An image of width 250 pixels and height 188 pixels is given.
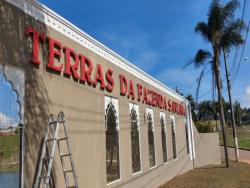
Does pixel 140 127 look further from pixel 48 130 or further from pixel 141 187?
pixel 48 130

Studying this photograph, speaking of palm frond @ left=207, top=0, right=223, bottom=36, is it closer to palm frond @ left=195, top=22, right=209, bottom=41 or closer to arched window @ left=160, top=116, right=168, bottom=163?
palm frond @ left=195, top=22, right=209, bottom=41

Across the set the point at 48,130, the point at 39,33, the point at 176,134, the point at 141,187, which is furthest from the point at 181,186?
the point at 39,33

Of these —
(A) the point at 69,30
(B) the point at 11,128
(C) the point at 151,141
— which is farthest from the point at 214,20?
(B) the point at 11,128

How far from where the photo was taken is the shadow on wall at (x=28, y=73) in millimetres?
6480

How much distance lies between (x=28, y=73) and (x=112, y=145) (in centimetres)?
453

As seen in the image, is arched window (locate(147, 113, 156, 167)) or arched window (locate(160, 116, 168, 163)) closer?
arched window (locate(147, 113, 156, 167))

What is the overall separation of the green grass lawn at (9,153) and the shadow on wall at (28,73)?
219 mm

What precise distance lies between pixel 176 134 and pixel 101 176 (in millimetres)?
10322

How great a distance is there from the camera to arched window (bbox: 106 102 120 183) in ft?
34.1

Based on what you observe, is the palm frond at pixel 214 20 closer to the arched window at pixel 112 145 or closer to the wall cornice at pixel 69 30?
the wall cornice at pixel 69 30

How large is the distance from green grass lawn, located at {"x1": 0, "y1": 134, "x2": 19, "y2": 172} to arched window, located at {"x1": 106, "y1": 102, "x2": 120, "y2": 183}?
4088mm

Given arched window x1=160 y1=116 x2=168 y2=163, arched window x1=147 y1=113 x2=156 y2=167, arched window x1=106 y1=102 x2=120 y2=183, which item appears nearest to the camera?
arched window x1=106 y1=102 x2=120 y2=183

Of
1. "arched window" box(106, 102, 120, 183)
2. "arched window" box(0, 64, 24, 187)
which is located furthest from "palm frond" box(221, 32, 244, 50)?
"arched window" box(0, 64, 24, 187)

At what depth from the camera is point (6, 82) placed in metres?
6.36
